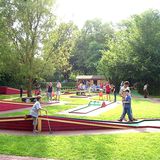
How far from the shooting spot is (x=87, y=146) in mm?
10391

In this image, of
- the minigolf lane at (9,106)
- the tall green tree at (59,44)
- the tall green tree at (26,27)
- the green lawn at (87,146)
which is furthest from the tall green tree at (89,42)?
the green lawn at (87,146)

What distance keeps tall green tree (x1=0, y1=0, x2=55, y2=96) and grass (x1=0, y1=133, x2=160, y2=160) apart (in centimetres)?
1728

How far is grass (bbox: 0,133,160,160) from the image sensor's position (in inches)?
370

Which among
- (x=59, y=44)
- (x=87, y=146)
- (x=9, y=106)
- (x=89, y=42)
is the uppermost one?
(x=89, y=42)

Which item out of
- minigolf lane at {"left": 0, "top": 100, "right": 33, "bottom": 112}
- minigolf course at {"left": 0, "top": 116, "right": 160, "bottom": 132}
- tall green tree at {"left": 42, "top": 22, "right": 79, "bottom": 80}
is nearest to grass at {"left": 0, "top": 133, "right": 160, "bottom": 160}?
minigolf course at {"left": 0, "top": 116, "right": 160, "bottom": 132}

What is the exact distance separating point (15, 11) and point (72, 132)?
18.6 metres

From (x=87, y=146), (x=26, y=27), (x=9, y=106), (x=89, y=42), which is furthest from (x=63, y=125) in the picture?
(x=89, y=42)

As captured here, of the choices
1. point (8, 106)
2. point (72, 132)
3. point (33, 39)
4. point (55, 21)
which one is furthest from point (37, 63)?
point (72, 132)

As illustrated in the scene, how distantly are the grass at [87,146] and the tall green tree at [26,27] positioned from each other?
17.3m

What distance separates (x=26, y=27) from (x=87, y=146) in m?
20.1

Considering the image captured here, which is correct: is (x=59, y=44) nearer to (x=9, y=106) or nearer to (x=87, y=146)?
(x=9, y=106)

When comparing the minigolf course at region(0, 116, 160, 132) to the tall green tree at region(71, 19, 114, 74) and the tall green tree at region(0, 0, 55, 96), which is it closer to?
the tall green tree at region(0, 0, 55, 96)

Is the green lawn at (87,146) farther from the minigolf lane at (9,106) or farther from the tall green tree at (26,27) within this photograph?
the tall green tree at (26,27)

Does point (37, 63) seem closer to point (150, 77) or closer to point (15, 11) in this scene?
point (15, 11)
